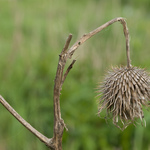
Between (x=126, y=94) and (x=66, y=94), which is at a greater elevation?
(x=126, y=94)

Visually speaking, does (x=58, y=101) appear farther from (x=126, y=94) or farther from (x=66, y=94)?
(x=66, y=94)

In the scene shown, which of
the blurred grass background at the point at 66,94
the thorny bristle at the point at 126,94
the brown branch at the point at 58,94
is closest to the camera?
the brown branch at the point at 58,94

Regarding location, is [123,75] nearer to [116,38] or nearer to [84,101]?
[84,101]

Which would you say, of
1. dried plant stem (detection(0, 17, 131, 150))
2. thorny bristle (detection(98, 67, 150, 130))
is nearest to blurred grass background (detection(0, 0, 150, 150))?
thorny bristle (detection(98, 67, 150, 130))

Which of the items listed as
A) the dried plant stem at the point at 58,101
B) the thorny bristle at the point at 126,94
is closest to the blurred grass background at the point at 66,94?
the thorny bristle at the point at 126,94

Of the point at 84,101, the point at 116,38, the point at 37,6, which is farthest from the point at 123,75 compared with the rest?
the point at 37,6

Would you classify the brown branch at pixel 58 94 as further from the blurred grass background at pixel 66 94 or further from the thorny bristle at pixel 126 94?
the blurred grass background at pixel 66 94

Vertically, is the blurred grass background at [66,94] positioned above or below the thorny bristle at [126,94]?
below

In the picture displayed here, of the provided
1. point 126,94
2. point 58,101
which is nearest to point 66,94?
point 126,94

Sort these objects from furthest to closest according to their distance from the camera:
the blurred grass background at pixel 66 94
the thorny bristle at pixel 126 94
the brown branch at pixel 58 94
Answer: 1. the blurred grass background at pixel 66 94
2. the thorny bristle at pixel 126 94
3. the brown branch at pixel 58 94

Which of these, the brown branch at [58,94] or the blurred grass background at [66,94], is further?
the blurred grass background at [66,94]
